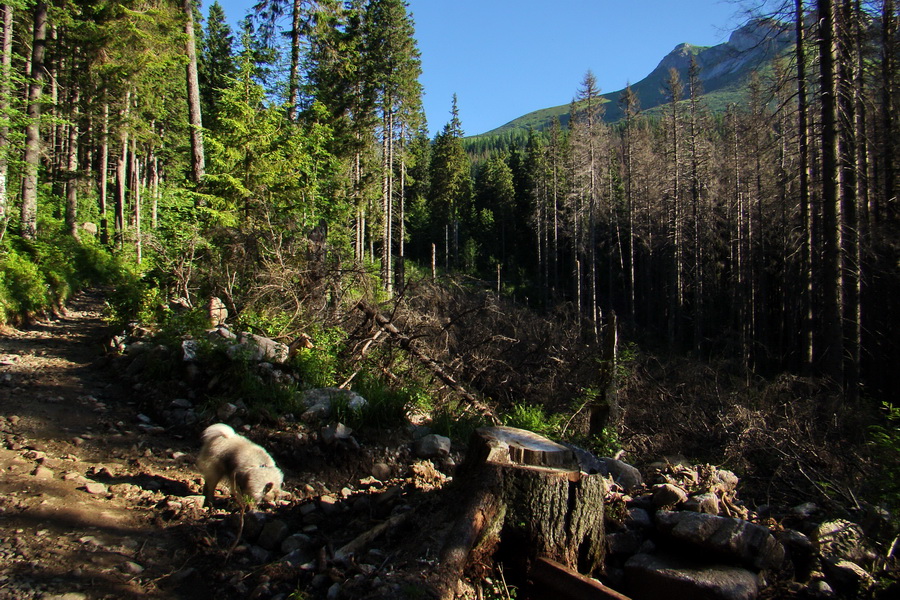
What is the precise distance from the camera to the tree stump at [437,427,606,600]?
9.91 ft

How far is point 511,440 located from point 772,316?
131ft

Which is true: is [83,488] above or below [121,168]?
below

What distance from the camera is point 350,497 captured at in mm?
4055

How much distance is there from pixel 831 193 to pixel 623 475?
30.8 ft

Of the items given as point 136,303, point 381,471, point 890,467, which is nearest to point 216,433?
point 381,471

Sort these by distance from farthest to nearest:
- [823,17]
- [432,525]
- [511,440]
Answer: [823,17]
[511,440]
[432,525]

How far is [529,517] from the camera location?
306 centimetres

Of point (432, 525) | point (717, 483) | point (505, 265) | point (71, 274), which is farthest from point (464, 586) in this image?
point (505, 265)

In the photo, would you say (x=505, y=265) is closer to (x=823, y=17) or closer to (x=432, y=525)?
(x=823, y=17)

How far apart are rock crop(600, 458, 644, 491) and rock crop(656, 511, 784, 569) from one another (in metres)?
1.21

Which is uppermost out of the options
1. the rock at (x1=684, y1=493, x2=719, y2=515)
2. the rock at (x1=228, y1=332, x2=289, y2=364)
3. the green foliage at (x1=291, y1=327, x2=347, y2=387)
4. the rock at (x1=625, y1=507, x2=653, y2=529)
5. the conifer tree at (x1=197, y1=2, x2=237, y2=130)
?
the conifer tree at (x1=197, y1=2, x2=237, y2=130)

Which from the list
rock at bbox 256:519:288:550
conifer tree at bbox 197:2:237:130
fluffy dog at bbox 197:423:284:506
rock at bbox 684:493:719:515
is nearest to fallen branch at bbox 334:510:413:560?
rock at bbox 256:519:288:550

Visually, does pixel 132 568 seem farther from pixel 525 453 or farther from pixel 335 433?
pixel 525 453

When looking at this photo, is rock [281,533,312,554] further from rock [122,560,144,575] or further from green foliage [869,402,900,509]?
green foliage [869,402,900,509]
